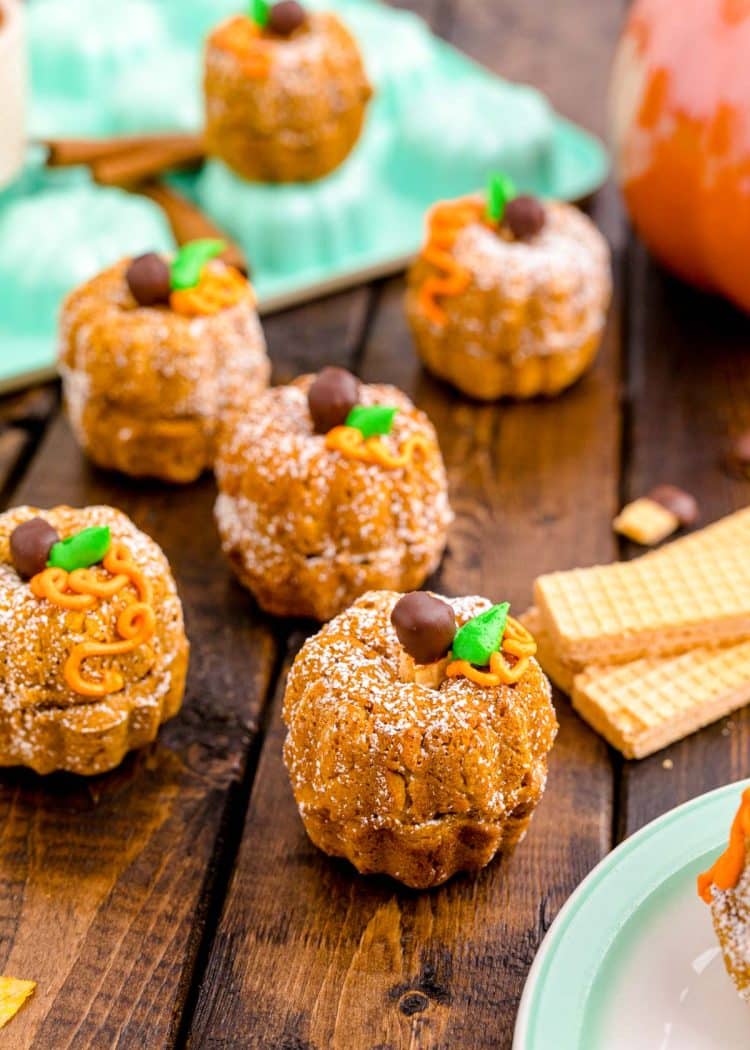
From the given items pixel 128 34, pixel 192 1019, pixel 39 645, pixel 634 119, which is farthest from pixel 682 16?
pixel 192 1019

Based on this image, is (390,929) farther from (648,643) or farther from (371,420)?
(371,420)

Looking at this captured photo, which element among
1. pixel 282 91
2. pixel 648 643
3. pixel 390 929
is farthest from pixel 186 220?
pixel 390 929

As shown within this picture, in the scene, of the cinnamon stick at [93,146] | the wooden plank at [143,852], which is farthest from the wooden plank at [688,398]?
the cinnamon stick at [93,146]

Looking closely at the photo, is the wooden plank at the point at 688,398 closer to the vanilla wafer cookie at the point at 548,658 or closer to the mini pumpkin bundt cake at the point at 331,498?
the vanilla wafer cookie at the point at 548,658

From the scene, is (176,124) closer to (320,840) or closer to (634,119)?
Answer: (634,119)

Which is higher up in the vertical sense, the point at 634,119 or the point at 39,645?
the point at 634,119

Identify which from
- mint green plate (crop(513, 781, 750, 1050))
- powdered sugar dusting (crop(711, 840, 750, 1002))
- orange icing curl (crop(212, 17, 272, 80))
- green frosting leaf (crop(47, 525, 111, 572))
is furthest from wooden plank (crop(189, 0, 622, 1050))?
orange icing curl (crop(212, 17, 272, 80))
